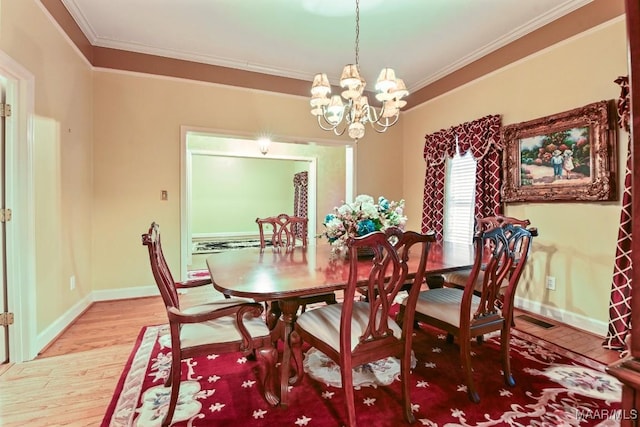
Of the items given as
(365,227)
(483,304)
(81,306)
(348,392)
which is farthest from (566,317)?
(81,306)

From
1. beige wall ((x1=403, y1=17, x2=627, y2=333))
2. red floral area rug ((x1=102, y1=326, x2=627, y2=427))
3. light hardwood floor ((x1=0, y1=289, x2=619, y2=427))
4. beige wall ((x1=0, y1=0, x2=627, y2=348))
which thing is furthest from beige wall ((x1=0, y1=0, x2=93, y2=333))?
beige wall ((x1=403, y1=17, x2=627, y2=333))

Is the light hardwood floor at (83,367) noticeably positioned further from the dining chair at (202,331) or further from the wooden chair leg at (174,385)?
the dining chair at (202,331)

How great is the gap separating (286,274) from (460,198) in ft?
10.1

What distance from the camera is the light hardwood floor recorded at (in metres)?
1.71

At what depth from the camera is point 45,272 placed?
101 inches

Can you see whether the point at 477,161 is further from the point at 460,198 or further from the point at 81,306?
the point at 81,306

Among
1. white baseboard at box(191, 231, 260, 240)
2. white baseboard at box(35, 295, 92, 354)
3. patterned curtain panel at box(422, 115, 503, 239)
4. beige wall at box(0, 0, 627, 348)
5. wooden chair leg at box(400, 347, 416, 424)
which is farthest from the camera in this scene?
white baseboard at box(191, 231, 260, 240)

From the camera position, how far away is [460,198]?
4.10 meters

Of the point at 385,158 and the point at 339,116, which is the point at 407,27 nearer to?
the point at 339,116

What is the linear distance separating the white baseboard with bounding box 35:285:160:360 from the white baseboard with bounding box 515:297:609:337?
4.15m

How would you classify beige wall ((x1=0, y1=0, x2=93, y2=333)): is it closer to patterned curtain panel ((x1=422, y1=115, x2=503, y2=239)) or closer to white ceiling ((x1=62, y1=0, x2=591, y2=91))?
white ceiling ((x1=62, y1=0, x2=591, y2=91))

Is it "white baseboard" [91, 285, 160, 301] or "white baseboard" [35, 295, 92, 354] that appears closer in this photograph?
"white baseboard" [35, 295, 92, 354]

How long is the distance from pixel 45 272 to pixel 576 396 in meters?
3.83

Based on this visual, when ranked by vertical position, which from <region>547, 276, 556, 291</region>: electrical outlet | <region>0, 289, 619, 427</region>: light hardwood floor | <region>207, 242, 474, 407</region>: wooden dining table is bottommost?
<region>0, 289, 619, 427</region>: light hardwood floor
